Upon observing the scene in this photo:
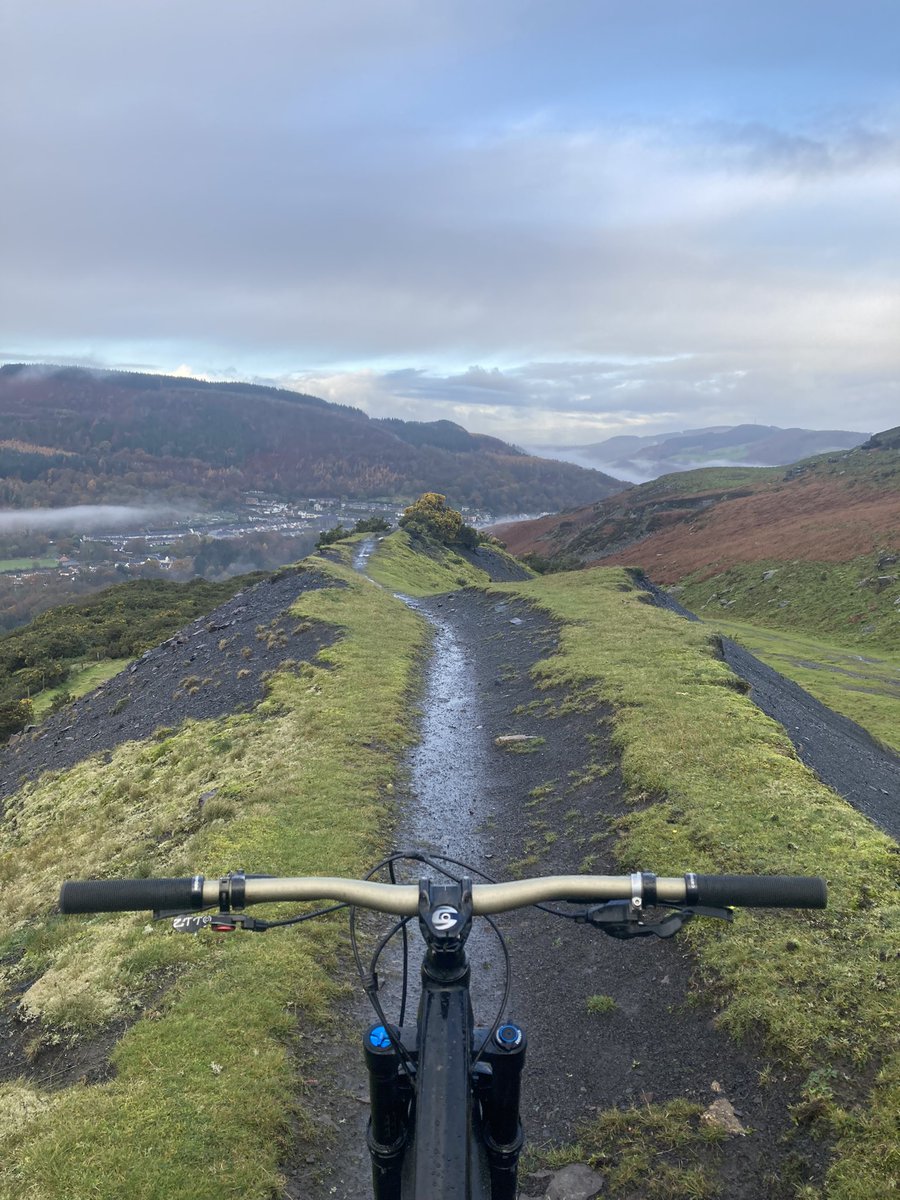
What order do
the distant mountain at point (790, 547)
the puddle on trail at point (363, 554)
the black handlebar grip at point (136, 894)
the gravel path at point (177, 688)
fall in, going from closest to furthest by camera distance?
the black handlebar grip at point (136, 894)
the gravel path at point (177, 688)
the distant mountain at point (790, 547)
the puddle on trail at point (363, 554)

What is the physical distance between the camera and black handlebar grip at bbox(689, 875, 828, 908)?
411 cm

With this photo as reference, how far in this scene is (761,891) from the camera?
4168 millimetres

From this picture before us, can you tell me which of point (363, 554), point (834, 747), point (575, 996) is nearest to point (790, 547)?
point (363, 554)

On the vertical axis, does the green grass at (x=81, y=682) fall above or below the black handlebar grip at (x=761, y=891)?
below

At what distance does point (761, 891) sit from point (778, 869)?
24.5 ft

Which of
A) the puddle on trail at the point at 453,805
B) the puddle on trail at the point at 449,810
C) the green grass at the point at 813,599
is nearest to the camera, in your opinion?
the puddle on trail at the point at 449,810

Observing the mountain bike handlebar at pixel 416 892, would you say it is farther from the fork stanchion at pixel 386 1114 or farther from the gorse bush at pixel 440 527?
the gorse bush at pixel 440 527

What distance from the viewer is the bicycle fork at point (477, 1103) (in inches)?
157

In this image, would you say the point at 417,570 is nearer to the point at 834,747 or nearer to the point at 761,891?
the point at 834,747

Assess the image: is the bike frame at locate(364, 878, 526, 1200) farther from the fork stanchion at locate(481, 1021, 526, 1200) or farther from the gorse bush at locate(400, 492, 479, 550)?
the gorse bush at locate(400, 492, 479, 550)

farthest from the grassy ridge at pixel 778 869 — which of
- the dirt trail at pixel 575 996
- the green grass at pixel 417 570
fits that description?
the green grass at pixel 417 570

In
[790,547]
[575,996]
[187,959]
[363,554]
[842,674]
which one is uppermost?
[790,547]

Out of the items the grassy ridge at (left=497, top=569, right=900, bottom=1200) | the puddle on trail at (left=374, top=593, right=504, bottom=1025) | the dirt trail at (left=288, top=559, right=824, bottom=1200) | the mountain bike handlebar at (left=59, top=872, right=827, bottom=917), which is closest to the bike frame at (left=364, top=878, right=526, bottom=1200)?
the mountain bike handlebar at (left=59, top=872, right=827, bottom=917)

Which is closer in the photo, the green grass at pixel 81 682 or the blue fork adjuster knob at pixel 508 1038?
the blue fork adjuster knob at pixel 508 1038
